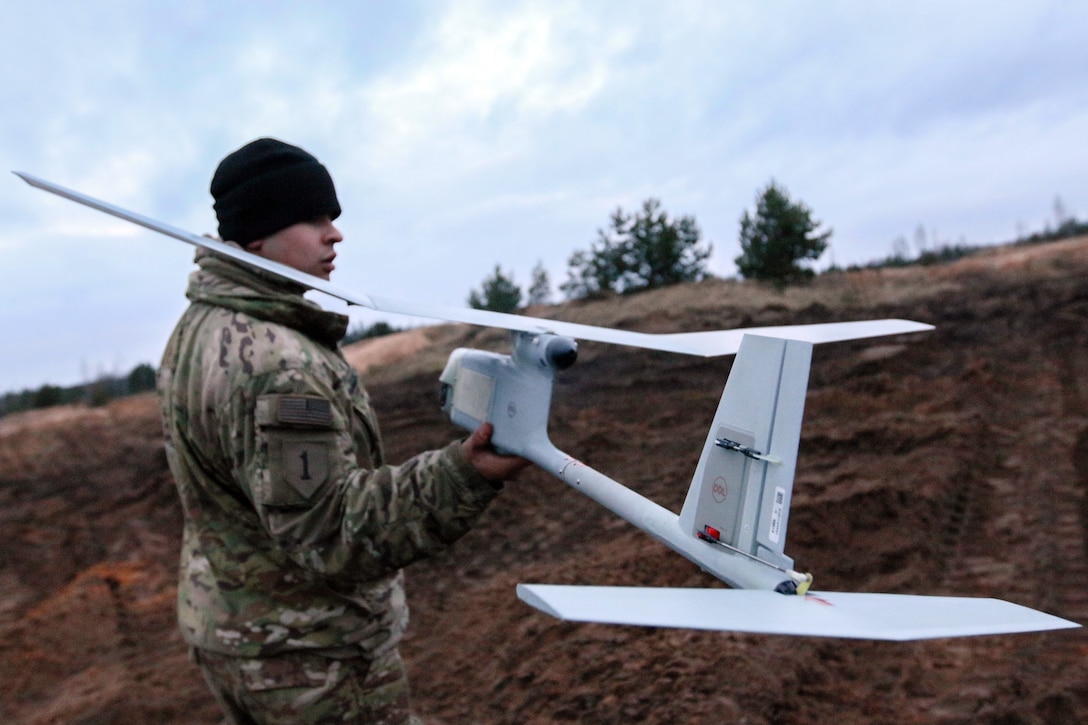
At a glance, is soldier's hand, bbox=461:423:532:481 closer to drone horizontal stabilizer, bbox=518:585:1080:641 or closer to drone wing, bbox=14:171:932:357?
drone wing, bbox=14:171:932:357

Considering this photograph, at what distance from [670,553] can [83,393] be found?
18.3 meters

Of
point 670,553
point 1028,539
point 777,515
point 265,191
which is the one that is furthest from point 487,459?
point 1028,539

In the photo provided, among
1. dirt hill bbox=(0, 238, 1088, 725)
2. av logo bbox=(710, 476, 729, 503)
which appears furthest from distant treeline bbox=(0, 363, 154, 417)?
av logo bbox=(710, 476, 729, 503)

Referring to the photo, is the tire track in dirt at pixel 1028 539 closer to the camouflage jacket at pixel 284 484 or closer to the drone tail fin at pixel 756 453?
the drone tail fin at pixel 756 453

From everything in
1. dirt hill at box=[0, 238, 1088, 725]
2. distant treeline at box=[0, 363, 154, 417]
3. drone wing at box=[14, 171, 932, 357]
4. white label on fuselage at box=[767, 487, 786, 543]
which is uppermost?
drone wing at box=[14, 171, 932, 357]

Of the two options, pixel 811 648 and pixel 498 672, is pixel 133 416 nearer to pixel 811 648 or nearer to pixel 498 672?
pixel 498 672

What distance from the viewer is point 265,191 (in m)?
2.42

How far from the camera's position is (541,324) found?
2682 mm

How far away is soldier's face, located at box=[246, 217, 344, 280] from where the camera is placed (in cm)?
247

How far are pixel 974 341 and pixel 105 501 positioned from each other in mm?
13625

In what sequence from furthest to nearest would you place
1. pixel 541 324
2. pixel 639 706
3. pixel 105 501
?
pixel 105 501, pixel 639 706, pixel 541 324

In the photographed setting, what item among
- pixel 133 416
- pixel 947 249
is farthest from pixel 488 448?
pixel 947 249

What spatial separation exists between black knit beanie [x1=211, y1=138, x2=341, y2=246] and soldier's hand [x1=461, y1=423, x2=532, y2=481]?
0.99m

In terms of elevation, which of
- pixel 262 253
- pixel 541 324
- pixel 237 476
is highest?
pixel 262 253
